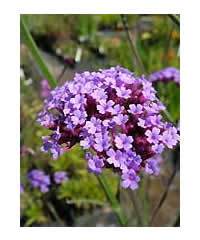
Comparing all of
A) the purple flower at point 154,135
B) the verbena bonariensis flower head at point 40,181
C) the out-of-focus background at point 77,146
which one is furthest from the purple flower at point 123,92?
the verbena bonariensis flower head at point 40,181

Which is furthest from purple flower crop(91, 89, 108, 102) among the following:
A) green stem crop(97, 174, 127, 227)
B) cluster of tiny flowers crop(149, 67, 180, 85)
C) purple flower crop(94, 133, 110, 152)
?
cluster of tiny flowers crop(149, 67, 180, 85)

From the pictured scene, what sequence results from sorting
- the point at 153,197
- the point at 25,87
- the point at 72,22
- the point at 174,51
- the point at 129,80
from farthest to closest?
the point at 72,22, the point at 174,51, the point at 25,87, the point at 153,197, the point at 129,80

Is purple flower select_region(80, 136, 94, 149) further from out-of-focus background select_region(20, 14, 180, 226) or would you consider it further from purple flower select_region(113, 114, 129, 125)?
out-of-focus background select_region(20, 14, 180, 226)

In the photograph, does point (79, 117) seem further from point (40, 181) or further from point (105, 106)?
point (40, 181)

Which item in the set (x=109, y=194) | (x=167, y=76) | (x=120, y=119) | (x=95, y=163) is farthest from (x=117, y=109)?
(x=167, y=76)

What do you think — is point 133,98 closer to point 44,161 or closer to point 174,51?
point 44,161

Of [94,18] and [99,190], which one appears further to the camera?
[94,18]

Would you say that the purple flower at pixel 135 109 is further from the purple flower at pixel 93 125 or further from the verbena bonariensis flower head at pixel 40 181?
the verbena bonariensis flower head at pixel 40 181
